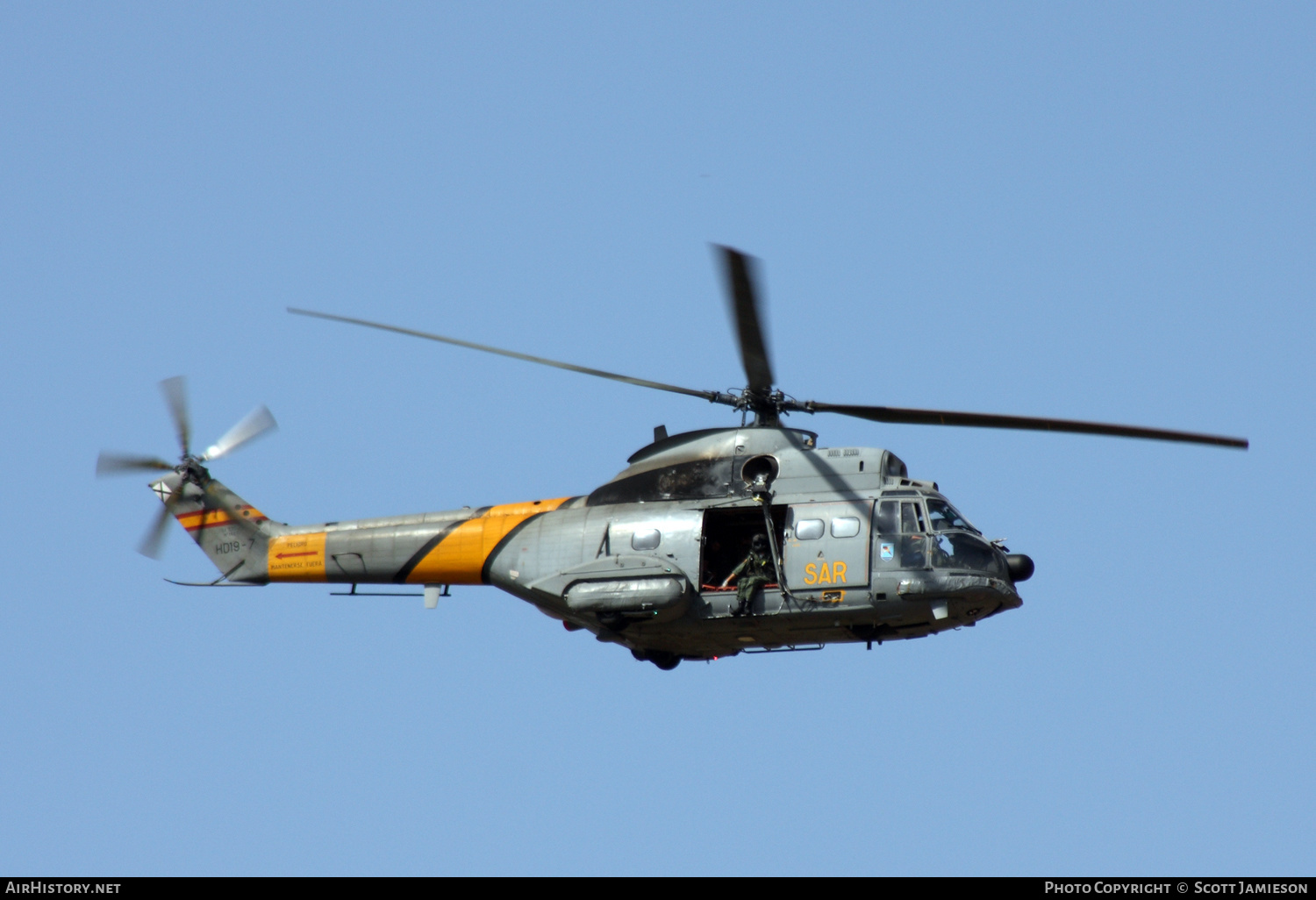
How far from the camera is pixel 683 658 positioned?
2605cm

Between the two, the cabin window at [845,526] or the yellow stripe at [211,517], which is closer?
the cabin window at [845,526]

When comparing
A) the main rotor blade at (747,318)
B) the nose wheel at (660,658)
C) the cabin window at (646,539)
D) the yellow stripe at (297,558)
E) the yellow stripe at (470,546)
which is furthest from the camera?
the yellow stripe at (297,558)

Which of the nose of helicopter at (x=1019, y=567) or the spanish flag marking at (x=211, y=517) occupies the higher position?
the spanish flag marking at (x=211, y=517)

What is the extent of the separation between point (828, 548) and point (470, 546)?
5.96m

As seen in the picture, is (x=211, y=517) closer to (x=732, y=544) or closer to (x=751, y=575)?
(x=732, y=544)

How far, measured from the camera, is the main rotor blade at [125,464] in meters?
29.0

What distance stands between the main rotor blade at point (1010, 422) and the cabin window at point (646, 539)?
299 cm

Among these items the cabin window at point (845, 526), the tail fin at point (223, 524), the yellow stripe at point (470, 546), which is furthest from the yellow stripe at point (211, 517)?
the cabin window at point (845, 526)

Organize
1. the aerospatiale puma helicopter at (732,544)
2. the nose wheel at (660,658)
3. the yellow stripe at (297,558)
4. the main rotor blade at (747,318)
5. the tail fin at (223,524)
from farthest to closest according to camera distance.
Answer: the tail fin at (223,524) → the yellow stripe at (297,558) → the nose wheel at (660,658) → the aerospatiale puma helicopter at (732,544) → the main rotor blade at (747,318)

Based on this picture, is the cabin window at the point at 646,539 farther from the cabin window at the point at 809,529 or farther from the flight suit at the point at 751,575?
the cabin window at the point at 809,529
